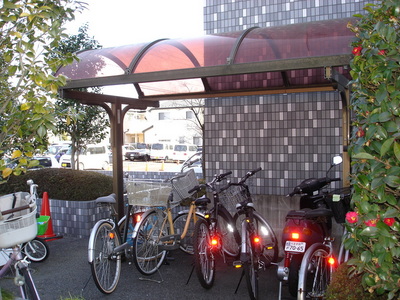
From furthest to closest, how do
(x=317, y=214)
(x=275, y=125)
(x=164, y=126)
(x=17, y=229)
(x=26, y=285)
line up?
(x=164, y=126) → (x=275, y=125) → (x=317, y=214) → (x=26, y=285) → (x=17, y=229)

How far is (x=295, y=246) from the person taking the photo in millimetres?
4078

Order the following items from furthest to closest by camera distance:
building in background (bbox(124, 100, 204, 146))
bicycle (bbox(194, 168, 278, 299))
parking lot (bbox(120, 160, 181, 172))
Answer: building in background (bbox(124, 100, 204, 146))
parking lot (bbox(120, 160, 181, 172))
bicycle (bbox(194, 168, 278, 299))

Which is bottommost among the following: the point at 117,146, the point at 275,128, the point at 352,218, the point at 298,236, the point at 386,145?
the point at 298,236

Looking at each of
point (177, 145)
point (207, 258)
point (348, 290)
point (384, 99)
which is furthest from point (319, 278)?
point (177, 145)

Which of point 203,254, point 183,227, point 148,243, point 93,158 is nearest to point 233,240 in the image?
point 183,227

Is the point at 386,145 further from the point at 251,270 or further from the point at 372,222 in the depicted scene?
the point at 251,270

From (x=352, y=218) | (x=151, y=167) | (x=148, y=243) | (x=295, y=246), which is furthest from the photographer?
(x=151, y=167)

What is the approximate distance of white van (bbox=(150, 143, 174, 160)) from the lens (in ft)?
120

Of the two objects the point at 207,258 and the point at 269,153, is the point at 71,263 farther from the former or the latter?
the point at 269,153

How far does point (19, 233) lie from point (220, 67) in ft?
8.76

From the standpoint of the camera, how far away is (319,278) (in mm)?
4152

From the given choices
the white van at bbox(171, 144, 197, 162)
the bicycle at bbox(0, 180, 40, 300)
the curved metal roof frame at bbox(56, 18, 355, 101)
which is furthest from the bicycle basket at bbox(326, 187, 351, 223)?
the white van at bbox(171, 144, 197, 162)

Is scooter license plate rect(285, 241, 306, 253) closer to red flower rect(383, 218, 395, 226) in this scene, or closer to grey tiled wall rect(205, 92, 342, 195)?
red flower rect(383, 218, 395, 226)

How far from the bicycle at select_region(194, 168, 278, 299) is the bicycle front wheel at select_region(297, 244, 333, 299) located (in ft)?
2.11
